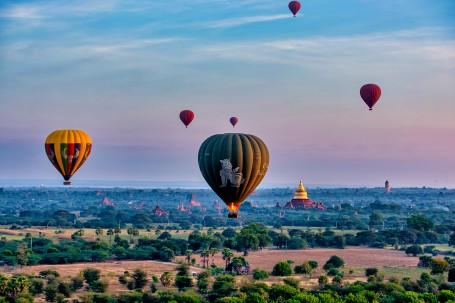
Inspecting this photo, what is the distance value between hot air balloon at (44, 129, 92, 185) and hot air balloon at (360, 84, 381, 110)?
39183 millimetres

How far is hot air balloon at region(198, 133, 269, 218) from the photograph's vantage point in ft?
211

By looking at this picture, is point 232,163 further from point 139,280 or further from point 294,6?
point 294,6

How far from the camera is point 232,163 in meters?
64.3

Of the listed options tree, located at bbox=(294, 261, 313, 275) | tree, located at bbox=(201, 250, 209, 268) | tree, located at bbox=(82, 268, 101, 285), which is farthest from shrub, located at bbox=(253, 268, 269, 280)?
tree, located at bbox=(82, 268, 101, 285)

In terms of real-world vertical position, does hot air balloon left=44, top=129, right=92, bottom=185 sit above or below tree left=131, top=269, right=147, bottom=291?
above

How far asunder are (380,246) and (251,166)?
9622cm

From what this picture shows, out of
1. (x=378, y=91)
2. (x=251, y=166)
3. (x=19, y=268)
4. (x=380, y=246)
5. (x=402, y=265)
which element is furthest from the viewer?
(x=380, y=246)

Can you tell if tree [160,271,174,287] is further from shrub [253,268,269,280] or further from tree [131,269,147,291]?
shrub [253,268,269,280]

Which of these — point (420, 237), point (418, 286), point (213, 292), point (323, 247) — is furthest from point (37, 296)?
point (420, 237)

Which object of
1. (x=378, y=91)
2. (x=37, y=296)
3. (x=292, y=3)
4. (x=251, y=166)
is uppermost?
(x=292, y=3)

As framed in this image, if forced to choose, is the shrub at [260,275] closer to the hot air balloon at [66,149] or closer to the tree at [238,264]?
the tree at [238,264]

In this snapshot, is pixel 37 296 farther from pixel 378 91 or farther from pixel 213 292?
pixel 378 91

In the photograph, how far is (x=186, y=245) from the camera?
452 feet

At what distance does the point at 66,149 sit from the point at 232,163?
3656 centimetres
